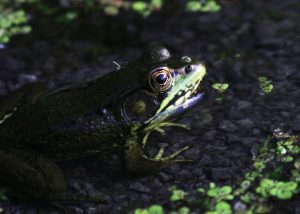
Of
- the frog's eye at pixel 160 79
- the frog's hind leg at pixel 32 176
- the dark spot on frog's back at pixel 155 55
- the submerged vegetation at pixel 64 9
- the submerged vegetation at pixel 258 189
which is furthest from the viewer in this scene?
the submerged vegetation at pixel 64 9

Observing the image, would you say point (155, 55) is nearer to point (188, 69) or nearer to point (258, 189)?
point (188, 69)

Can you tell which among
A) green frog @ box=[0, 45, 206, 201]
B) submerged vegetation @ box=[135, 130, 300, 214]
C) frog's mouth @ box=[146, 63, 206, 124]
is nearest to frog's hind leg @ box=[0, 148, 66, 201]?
green frog @ box=[0, 45, 206, 201]

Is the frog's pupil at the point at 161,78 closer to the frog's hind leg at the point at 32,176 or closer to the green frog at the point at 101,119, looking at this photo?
the green frog at the point at 101,119

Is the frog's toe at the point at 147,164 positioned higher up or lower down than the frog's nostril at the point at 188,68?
lower down

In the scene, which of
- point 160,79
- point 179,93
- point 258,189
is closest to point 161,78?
point 160,79

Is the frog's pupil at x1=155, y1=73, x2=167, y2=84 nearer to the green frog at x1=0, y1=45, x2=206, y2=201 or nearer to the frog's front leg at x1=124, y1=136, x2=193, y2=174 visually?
the green frog at x1=0, y1=45, x2=206, y2=201

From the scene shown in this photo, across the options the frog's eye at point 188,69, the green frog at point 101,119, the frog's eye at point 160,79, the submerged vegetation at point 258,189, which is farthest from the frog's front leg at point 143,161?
the frog's eye at point 188,69

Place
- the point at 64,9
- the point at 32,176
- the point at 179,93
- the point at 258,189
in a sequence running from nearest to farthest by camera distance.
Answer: the point at 258,189
the point at 32,176
the point at 179,93
the point at 64,9
